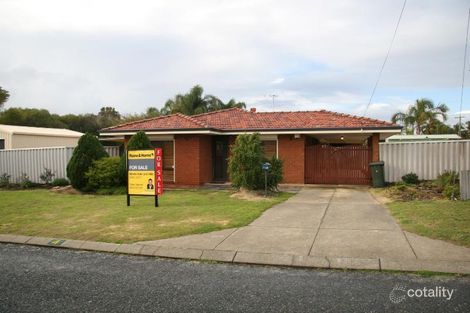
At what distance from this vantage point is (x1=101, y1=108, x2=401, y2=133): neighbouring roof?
17734mm

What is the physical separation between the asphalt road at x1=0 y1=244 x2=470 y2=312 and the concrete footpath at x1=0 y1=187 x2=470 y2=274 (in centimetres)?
31

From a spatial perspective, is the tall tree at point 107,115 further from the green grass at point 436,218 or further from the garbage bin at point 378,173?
the green grass at point 436,218

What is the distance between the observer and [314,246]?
6.66 m

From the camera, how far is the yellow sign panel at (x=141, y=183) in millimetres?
11391

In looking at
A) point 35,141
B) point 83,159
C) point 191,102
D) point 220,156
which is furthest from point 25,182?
point 191,102

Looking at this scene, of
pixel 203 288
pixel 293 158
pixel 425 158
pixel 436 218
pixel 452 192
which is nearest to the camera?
pixel 203 288

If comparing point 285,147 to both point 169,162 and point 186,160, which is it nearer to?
point 186,160

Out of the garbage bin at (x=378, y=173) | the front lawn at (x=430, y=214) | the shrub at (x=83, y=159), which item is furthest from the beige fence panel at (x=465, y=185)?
the shrub at (x=83, y=159)

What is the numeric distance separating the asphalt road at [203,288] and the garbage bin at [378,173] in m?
11.8

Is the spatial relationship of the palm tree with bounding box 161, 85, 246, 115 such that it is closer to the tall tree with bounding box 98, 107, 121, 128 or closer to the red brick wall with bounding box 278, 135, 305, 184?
the red brick wall with bounding box 278, 135, 305, 184

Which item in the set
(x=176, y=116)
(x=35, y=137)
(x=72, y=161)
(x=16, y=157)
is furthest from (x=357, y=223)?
(x=35, y=137)

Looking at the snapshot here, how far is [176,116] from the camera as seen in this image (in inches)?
798

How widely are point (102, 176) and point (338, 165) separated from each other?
10011mm

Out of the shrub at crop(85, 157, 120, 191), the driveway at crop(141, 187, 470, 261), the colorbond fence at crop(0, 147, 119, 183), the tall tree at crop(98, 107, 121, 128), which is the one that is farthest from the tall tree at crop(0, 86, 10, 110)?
the driveway at crop(141, 187, 470, 261)
